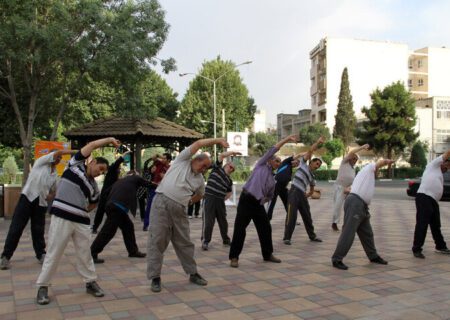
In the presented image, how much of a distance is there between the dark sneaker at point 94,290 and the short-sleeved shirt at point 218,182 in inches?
124

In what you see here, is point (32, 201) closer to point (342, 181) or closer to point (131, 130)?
point (342, 181)

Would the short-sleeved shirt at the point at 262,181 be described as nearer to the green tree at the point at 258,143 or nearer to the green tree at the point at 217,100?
the green tree at the point at 217,100

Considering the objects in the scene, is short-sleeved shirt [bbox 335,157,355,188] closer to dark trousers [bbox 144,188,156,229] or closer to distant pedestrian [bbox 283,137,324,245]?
distant pedestrian [bbox 283,137,324,245]

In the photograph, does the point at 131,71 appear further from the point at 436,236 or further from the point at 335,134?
the point at 335,134

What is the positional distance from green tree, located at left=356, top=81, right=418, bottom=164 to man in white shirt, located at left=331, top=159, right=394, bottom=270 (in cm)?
3794

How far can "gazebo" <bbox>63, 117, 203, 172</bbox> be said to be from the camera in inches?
525

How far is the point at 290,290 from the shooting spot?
5.38 meters

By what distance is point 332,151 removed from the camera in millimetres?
50625

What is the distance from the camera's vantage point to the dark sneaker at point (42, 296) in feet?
15.6

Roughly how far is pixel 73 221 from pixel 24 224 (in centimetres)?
198

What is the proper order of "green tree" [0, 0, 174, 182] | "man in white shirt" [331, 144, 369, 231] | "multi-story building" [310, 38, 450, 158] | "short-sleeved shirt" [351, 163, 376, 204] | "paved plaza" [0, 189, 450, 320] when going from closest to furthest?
1. "paved plaza" [0, 189, 450, 320]
2. "short-sleeved shirt" [351, 163, 376, 204]
3. "man in white shirt" [331, 144, 369, 231]
4. "green tree" [0, 0, 174, 182]
5. "multi-story building" [310, 38, 450, 158]

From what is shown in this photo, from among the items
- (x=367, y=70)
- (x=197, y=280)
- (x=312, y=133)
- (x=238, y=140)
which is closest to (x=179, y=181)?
(x=197, y=280)

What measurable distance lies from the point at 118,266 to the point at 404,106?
41.7 metres

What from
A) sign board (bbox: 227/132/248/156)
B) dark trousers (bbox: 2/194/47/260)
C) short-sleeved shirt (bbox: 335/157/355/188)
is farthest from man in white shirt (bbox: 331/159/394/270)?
sign board (bbox: 227/132/248/156)
